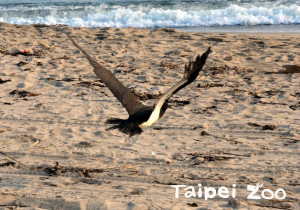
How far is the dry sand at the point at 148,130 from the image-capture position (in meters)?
4.41

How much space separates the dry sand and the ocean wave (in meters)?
7.05

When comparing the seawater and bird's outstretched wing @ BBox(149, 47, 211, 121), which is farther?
the seawater

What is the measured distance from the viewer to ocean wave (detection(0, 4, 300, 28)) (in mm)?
17594

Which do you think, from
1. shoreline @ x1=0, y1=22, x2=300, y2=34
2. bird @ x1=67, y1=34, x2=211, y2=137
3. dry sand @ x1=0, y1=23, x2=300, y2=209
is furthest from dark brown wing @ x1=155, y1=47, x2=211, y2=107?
shoreline @ x1=0, y1=22, x2=300, y2=34

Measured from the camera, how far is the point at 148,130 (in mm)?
6055

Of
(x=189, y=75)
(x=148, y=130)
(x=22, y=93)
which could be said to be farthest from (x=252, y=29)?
(x=189, y=75)

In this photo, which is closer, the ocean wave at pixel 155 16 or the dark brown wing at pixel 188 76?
the dark brown wing at pixel 188 76

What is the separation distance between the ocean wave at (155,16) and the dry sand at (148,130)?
7.05m

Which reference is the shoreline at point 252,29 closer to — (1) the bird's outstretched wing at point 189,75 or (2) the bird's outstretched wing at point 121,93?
(2) the bird's outstretched wing at point 121,93

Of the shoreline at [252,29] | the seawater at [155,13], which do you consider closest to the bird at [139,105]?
the shoreline at [252,29]

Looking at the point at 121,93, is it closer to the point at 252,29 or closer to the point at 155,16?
the point at 252,29

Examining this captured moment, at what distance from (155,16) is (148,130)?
46.2 feet

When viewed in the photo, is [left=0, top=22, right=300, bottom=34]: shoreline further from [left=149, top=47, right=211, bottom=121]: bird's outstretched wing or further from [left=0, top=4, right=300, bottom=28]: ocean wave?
[left=149, top=47, right=211, bottom=121]: bird's outstretched wing

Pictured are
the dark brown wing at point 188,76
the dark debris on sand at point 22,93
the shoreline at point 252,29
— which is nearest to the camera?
the dark brown wing at point 188,76
